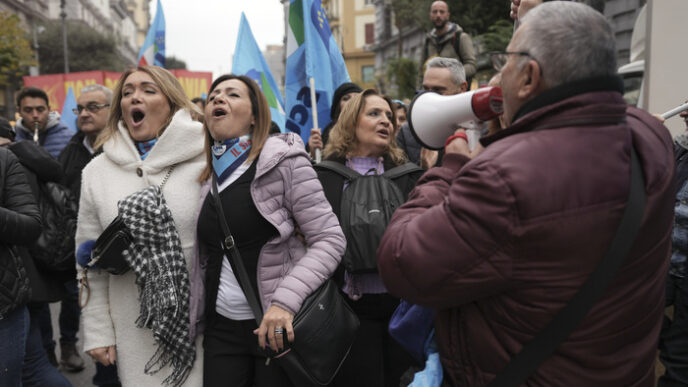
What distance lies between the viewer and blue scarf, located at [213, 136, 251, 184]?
2.51 meters

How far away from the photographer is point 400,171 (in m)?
3.20

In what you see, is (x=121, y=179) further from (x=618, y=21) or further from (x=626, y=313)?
(x=618, y=21)

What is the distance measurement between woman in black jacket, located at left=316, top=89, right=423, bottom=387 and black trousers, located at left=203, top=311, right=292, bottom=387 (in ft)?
2.09


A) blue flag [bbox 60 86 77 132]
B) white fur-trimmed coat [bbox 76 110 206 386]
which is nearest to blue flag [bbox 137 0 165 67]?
blue flag [bbox 60 86 77 132]

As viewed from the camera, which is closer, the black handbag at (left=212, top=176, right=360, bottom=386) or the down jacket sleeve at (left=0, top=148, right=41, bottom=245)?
the black handbag at (left=212, top=176, right=360, bottom=386)

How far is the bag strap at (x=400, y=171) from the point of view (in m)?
3.17

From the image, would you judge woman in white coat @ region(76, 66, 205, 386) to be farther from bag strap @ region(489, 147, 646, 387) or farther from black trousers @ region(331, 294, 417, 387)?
bag strap @ region(489, 147, 646, 387)

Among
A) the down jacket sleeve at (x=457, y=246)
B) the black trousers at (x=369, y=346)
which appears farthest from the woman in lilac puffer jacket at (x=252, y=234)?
the down jacket sleeve at (x=457, y=246)

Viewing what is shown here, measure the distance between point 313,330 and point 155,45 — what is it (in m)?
6.53

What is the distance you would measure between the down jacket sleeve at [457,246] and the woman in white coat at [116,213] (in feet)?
4.71

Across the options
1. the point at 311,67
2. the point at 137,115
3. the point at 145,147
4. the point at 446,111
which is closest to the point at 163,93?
the point at 137,115

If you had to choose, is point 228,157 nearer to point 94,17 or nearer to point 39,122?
point 39,122

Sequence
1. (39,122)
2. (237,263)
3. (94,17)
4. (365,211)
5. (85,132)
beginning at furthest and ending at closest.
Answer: (94,17), (39,122), (85,132), (365,211), (237,263)

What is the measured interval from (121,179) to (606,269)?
226 centimetres
